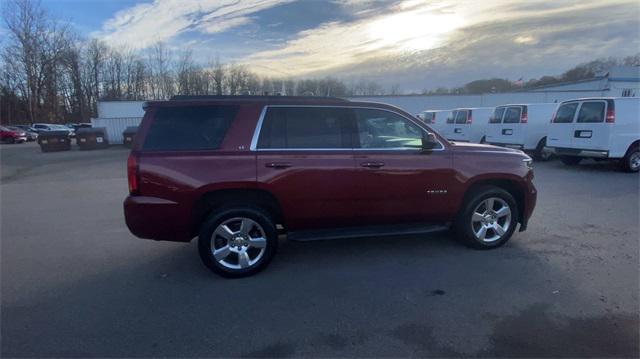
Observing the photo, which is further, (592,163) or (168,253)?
(592,163)

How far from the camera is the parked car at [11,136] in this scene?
36.5 metres

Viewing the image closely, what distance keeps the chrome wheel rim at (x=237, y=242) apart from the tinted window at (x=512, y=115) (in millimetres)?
12209

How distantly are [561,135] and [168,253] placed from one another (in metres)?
11.3

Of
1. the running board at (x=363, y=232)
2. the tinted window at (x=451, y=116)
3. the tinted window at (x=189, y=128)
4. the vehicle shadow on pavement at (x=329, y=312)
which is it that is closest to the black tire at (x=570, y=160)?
the tinted window at (x=451, y=116)

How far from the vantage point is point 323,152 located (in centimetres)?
430

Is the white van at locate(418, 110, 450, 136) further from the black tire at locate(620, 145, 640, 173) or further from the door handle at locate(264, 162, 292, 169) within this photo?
the door handle at locate(264, 162, 292, 169)

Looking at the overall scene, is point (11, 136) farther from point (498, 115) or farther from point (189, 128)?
point (189, 128)

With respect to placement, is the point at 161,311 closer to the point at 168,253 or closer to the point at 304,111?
the point at 168,253

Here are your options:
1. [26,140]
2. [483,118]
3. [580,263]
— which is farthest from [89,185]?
[26,140]

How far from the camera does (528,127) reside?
43.0ft

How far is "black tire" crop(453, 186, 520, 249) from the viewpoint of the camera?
4824 mm

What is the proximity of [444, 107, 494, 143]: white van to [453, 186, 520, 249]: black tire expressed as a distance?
12.4 m

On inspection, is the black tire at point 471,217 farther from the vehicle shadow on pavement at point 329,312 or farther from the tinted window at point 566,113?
the tinted window at point 566,113

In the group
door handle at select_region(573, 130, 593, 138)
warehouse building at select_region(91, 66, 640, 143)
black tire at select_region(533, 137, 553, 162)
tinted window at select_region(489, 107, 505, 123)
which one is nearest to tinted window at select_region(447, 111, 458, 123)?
tinted window at select_region(489, 107, 505, 123)
